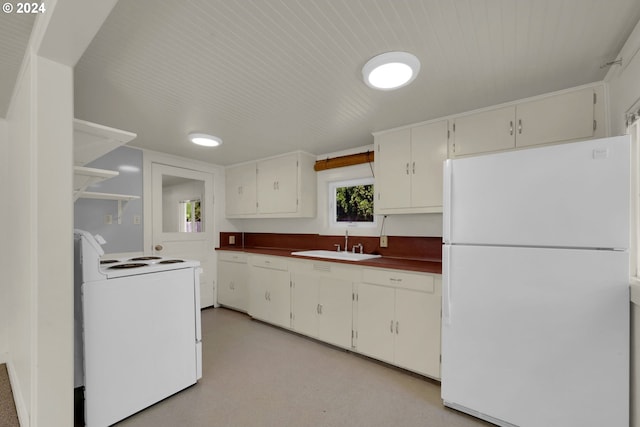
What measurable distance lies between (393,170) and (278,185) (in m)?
1.61

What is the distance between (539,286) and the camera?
1.47 meters

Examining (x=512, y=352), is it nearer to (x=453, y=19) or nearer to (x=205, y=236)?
(x=453, y=19)

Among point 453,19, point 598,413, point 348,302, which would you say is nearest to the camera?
point 453,19

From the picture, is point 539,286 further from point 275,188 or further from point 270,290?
point 275,188

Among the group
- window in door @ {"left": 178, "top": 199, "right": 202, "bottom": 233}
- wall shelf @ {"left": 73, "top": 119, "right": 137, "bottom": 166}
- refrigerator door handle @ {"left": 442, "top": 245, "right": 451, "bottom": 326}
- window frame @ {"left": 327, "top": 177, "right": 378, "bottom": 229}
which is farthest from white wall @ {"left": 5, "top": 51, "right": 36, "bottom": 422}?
window frame @ {"left": 327, "top": 177, "right": 378, "bottom": 229}

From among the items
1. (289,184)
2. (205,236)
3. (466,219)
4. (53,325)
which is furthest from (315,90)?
(205,236)

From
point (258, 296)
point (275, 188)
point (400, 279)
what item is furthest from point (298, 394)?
point (275, 188)

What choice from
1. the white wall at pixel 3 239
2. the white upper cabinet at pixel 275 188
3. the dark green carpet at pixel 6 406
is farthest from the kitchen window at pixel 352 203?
the white wall at pixel 3 239

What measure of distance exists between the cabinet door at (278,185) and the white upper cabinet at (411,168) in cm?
117

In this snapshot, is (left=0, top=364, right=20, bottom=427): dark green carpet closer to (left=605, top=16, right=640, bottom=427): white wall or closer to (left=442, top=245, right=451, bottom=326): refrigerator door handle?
(left=442, top=245, right=451, bottom=326): refrigerator door handle

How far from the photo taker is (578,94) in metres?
1.80

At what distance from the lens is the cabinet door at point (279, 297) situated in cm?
303

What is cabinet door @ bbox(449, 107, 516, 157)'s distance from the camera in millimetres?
2025

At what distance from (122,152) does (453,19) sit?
3.48m
